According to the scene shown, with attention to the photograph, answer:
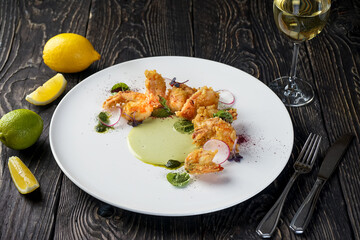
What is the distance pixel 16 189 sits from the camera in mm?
2455

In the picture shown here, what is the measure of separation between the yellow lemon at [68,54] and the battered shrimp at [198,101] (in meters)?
0.89

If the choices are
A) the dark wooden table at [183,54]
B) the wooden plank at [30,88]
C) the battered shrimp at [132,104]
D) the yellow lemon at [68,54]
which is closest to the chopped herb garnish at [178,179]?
the dark wooden table at [183,54]

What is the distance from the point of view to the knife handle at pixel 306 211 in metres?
2.20

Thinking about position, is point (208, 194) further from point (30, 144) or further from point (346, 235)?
point (30, 144)

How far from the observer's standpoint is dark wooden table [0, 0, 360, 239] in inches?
88.4

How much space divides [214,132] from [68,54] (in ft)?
3.98

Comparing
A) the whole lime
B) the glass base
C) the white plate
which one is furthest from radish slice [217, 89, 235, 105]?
the whole lime

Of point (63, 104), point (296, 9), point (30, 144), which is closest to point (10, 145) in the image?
point (30, 144)

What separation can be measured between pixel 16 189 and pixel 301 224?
4.74 ft

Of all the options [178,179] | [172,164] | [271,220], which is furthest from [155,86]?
[271,220]

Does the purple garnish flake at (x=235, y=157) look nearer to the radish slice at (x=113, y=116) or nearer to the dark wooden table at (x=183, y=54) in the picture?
the dark wooden table at (x=183, y=54)

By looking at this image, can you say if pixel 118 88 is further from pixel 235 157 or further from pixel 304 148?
pixel 304 148

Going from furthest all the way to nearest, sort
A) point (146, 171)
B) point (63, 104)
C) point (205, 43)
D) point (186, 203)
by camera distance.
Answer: point (205, 43)
point (63, 104)
point (146, 171)
point (186, 203)

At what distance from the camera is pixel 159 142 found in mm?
2494
